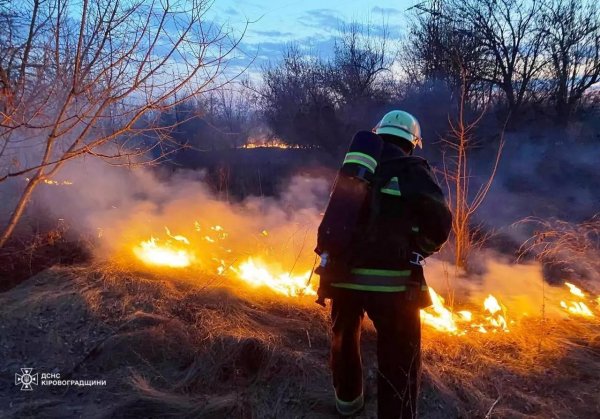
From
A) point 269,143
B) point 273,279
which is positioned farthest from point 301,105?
point 273,279

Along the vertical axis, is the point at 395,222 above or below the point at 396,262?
above

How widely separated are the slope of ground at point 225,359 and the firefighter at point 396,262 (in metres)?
0.67

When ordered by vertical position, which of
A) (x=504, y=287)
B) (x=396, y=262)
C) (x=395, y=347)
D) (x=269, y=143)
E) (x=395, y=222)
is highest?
(x=395, y=222)

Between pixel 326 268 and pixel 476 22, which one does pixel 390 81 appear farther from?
pixel 326 268

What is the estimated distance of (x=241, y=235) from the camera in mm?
8555

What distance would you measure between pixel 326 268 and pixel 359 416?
4.04 feet

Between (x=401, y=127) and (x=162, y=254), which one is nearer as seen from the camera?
(x=401, y=127)

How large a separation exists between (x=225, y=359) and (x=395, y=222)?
2.07m

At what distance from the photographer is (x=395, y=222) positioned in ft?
9.25

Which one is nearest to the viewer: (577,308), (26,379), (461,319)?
(26,379)

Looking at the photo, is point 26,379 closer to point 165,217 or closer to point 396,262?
point 396,262

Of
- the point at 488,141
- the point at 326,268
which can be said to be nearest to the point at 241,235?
the point at 326,268

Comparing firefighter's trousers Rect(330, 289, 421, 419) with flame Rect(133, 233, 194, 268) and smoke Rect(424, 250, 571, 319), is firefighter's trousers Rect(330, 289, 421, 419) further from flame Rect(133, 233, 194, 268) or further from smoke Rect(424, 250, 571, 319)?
flame Rect(133, 233, 194, 268)

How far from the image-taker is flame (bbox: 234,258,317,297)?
559cm
